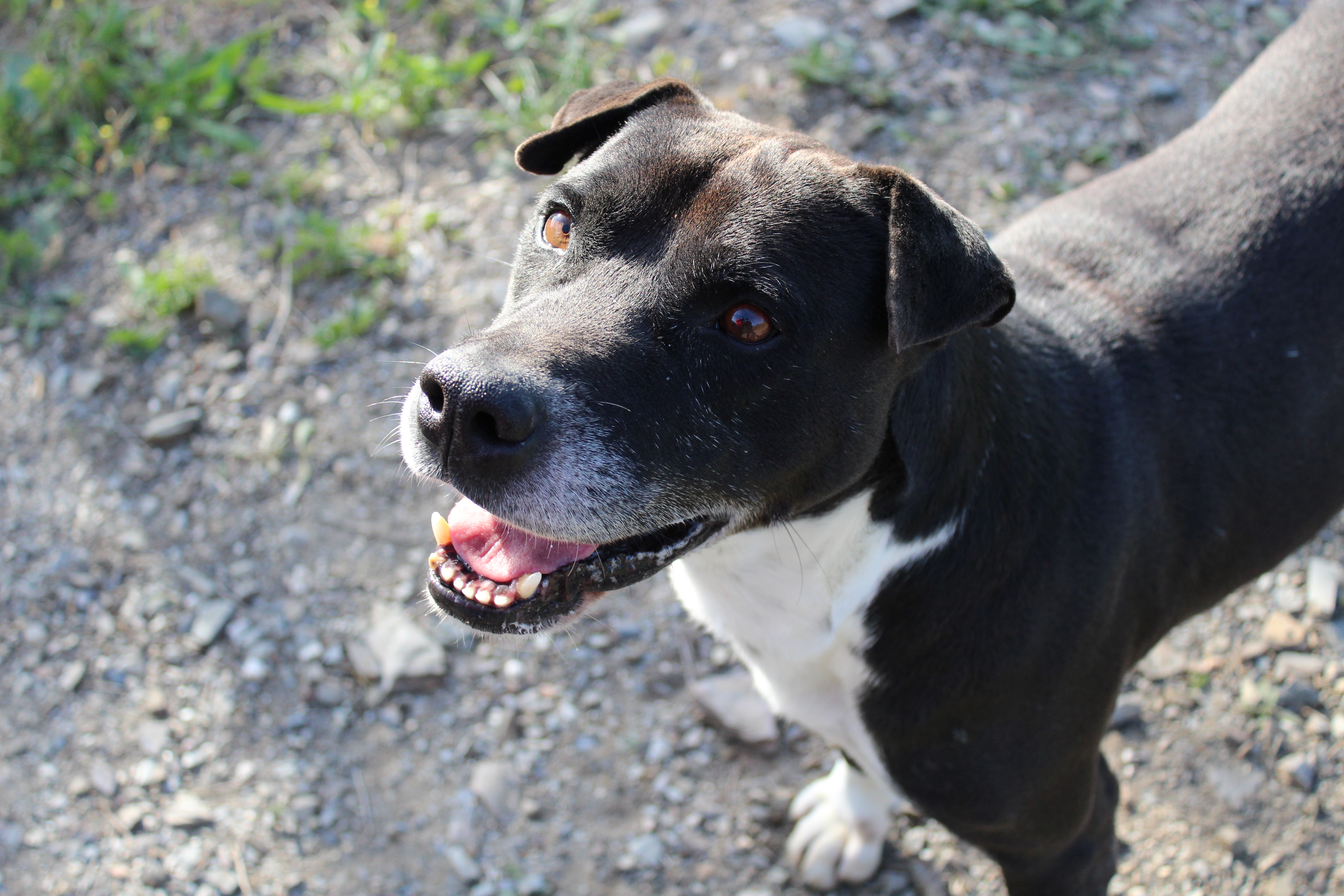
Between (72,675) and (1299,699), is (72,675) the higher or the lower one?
the lower one

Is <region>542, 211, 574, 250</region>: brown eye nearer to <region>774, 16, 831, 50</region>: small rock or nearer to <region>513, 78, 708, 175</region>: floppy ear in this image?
<region>513, 78, 708, 175</region>: floppy ear

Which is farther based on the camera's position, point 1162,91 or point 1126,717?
point 1162,91

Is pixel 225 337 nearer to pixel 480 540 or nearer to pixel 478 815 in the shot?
pixel 478 815

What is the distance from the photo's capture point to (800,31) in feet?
18.0

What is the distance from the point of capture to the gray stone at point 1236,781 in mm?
3619

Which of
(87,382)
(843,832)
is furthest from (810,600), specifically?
(87,382)

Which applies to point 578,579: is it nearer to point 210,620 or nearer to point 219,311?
point 210,620

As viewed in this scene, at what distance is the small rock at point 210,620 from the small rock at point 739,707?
1.77 m

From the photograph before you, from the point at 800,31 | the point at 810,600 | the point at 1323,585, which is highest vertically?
the point at 800,31

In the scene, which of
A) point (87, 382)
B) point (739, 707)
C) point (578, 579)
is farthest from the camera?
point (87, 382)

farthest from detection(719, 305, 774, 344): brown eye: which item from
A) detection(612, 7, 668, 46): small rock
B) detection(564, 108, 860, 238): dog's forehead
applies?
detection(612, 7, 668, 46): small rock

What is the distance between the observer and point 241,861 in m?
3.59

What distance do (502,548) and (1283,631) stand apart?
2.96m

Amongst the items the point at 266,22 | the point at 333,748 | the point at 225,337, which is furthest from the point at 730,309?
the point at 266,22
